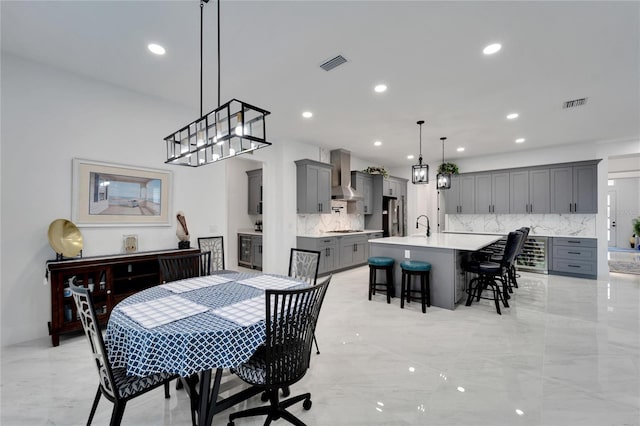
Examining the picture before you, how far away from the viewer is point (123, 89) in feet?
11.8

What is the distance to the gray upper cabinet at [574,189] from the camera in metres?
5.86

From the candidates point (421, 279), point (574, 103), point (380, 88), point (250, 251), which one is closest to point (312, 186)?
point (250, 251)

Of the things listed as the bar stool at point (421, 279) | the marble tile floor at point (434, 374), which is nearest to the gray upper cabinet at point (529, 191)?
the marble tile floor at point (434, 374)

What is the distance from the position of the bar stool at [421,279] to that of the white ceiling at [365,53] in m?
2.32

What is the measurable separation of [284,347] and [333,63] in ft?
9.09

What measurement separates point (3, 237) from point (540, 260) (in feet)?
29.3

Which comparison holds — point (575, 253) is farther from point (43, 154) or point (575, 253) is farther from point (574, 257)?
point (43, 154)

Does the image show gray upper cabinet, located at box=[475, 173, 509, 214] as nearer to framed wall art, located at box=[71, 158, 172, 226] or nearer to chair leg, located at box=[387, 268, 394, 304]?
chair leg, located at box=[387, 268, 394, 304]

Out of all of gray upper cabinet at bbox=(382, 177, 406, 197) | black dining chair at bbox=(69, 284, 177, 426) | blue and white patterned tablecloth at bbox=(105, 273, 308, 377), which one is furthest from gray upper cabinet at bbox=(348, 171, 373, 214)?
black dining chair at bbox=(69, 284, 177, 426)

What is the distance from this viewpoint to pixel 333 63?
9.83 ft

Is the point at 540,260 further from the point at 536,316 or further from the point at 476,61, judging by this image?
the point at 476,61

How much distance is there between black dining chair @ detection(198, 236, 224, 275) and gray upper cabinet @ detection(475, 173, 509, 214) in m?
6.36

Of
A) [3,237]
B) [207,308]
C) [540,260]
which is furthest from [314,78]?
[540,260]

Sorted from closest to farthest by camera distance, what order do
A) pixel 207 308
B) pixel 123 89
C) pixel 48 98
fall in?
1. pixel 207 308
2. pixel 48 98
3. pixel 123 89
